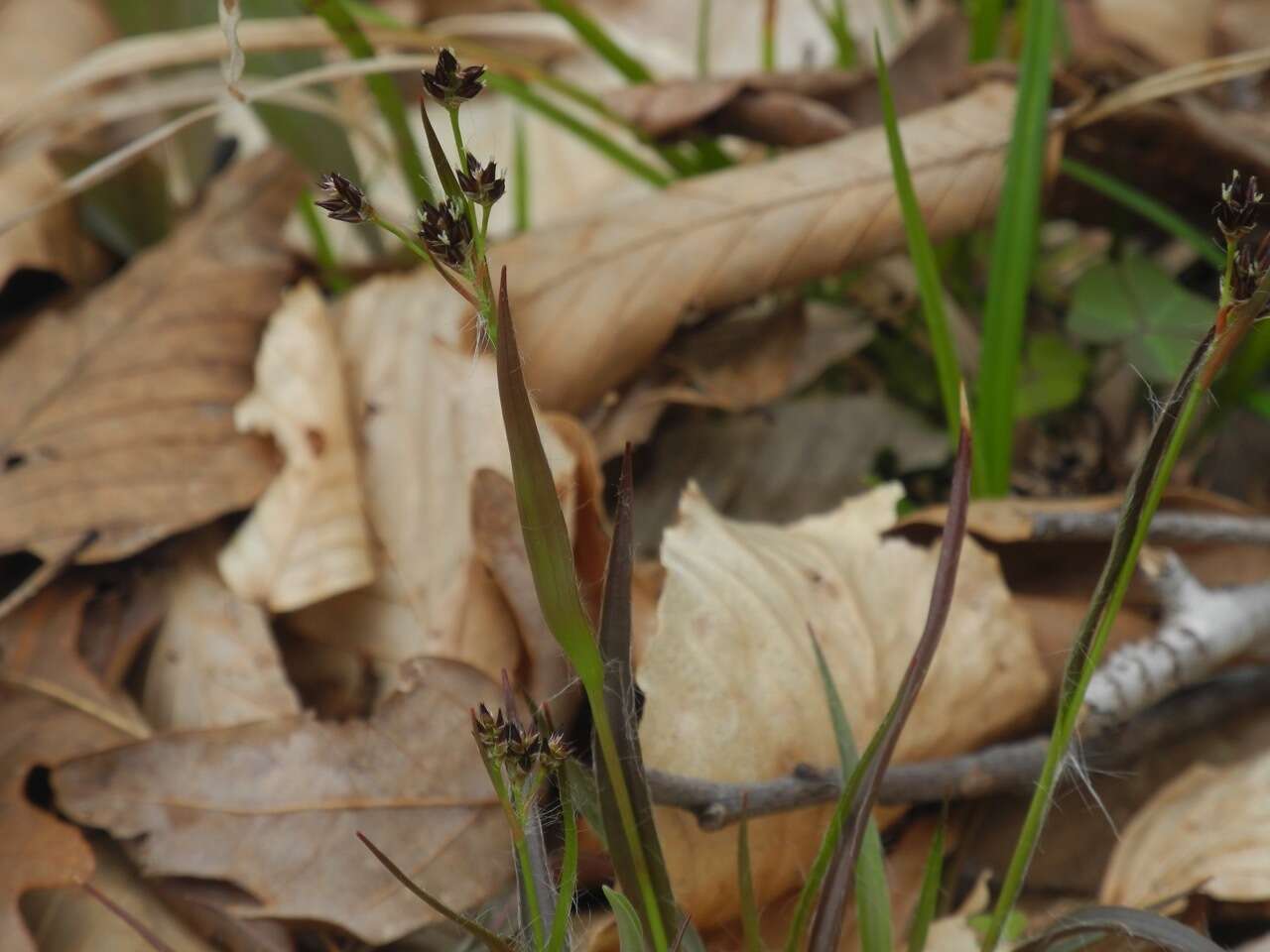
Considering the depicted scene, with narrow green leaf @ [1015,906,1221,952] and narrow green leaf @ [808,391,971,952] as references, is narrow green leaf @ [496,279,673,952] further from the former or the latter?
narrow green leaf @ [1015,906,1221,952]

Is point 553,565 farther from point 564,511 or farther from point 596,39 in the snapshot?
point 596,39

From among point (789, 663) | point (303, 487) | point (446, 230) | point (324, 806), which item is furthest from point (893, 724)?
point (303, 487)

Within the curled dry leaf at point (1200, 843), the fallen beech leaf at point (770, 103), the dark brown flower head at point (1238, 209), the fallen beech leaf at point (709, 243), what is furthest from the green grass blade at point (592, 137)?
the dark brown flower head at point (1238, 209)

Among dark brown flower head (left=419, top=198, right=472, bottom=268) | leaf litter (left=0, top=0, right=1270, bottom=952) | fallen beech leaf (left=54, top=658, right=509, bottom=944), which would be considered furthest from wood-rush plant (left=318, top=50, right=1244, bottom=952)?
fallen beech leaf (left=54, top=658, right=509, bottom=944)

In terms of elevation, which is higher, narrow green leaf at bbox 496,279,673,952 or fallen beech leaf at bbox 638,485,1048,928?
narrow green leaf at bbox 496,279,673,952

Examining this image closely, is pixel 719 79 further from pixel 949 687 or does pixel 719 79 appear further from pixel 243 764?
pixel 243 764

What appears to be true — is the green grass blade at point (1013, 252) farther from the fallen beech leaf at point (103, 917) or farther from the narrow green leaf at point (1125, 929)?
the fallen beech leaf at point (103, 917)
